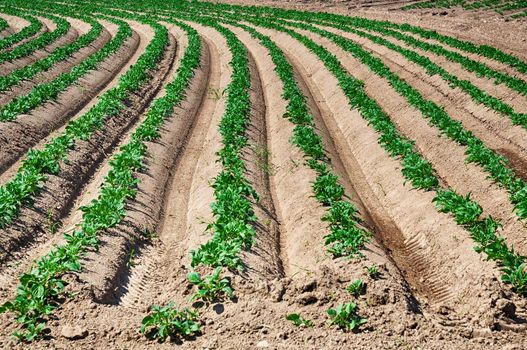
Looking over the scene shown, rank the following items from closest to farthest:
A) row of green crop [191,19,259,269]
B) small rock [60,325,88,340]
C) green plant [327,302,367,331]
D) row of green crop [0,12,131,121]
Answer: small rock [60,325,88,340], green plant [327,302,367,331], row of green crop [191,19,259,269], row of green crop [0,12,131,121]

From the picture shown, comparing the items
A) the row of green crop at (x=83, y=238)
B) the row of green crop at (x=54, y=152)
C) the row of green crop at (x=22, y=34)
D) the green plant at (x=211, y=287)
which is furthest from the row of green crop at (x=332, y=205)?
the row of green crop at (x=22, y=34)

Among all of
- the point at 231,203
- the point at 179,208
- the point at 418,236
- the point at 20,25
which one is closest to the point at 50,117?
the point at 179,208

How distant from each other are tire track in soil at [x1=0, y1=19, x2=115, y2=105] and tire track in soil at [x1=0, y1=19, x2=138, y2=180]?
1862 mm

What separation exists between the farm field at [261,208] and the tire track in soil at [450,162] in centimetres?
6

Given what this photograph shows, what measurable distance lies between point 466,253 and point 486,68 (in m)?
18.5

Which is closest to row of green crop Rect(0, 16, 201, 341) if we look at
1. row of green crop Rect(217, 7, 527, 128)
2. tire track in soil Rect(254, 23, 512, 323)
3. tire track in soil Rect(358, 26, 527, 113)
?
tire track in soil Rect(254, 23, 512, 323)

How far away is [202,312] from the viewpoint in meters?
7.47

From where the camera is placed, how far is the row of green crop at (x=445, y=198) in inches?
332

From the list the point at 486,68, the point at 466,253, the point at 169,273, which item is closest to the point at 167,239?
the point at 169,273

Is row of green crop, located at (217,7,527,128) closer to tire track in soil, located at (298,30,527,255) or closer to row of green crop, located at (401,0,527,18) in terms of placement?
tire track in soil, located at (298,30,527,255)

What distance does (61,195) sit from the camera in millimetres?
11844

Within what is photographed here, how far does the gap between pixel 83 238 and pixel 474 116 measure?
54.0 feet

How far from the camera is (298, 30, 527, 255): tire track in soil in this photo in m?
11.0

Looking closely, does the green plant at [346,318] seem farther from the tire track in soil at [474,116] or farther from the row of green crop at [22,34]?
the row of green crop at [22,34]
